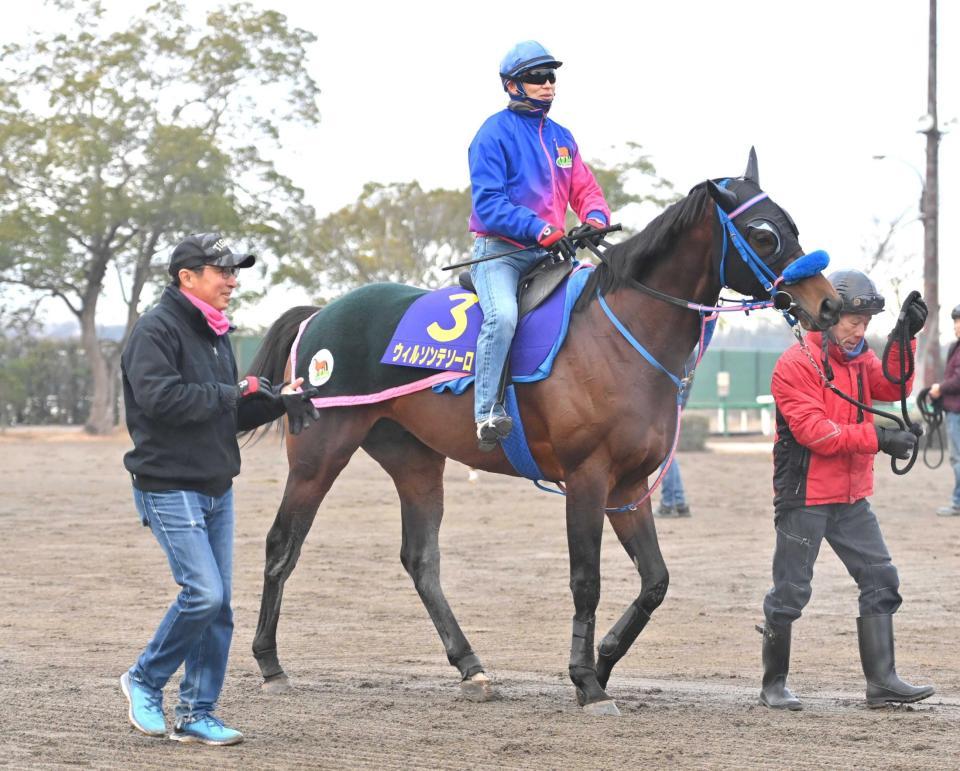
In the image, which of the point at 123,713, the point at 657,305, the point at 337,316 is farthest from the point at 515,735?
the point at 337,316

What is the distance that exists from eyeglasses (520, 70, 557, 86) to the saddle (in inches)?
34.2

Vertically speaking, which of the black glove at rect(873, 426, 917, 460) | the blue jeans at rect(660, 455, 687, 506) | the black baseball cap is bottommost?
the blue jeans at rect(660, 455, 687, 506)

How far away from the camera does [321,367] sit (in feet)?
24.3

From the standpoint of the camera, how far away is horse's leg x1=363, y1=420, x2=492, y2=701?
7312 mm

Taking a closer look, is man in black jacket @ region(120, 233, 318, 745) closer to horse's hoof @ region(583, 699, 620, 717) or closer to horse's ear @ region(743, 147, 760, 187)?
horse's hoof @ region(583, 699, 620, 717)

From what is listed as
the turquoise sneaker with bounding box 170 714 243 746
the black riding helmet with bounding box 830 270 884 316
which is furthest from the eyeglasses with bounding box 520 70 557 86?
the turquoise sneaker with bounding box 170 714 243 746

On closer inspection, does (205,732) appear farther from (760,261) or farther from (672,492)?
(672,492)

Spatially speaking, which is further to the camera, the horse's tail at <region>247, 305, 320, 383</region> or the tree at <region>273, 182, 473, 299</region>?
the tree at <region>273, 182, 473, 299</region>

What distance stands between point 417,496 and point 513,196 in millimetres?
1764

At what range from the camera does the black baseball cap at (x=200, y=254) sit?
5457mm

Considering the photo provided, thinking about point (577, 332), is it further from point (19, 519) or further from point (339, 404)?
point (19, 519)

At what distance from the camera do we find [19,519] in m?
14.3

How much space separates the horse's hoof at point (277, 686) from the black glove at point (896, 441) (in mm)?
3006

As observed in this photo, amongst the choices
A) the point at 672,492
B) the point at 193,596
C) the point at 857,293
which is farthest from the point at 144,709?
the point at 672,492
